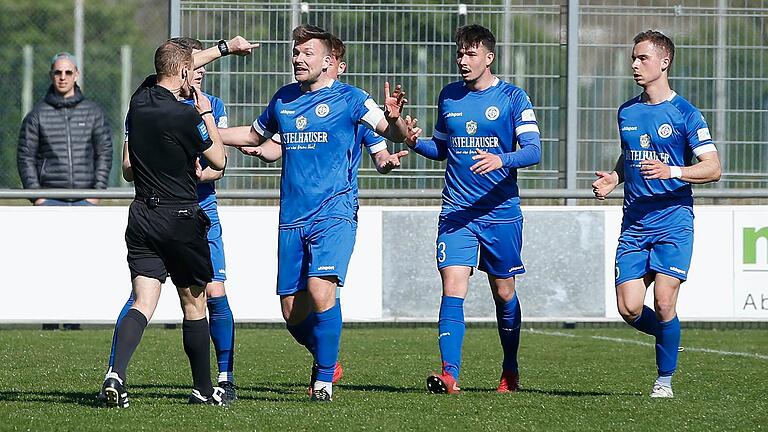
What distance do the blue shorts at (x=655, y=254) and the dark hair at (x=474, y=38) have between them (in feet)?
4.70

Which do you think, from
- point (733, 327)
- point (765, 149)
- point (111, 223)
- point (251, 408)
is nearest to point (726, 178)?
point (765, 149)

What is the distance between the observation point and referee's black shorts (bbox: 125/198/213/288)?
7.30 meters

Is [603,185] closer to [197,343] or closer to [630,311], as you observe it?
[630,311]

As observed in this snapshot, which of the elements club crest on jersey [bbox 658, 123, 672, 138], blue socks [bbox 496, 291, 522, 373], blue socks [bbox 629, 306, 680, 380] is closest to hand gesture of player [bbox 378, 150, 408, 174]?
blue socks [bbox 496, 291, 522, 373]

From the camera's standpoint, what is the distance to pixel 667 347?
8.61m

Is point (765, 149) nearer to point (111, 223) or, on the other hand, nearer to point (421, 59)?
point (421, 59)

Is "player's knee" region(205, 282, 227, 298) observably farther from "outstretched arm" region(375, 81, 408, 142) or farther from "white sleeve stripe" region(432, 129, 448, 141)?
"white sleeve stripe" region(432, 129, 448, 141)

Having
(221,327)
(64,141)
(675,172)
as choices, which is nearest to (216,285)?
(221,327)

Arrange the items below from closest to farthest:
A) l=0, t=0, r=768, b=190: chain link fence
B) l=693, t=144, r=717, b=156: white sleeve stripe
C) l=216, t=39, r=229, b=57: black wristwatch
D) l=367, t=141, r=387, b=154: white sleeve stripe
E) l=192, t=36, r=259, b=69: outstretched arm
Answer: l=192, t=36, r=259, b=69: outstretched arm < l=216, t=39, r=229, b=57: black wristwatch < l=693, t=144, r=717, b=156: white sleeve stripe < l=367, t=141, r=387, b=154: white sleeve stripe < l=0, t=0, r=768, b=190: chain link fence

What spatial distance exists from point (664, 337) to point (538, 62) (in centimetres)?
612

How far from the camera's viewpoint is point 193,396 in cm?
774

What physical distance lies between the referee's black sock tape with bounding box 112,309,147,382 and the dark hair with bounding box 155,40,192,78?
4.04ft

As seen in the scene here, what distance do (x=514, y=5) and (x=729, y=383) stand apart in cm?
576

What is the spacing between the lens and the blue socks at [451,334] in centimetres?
862
